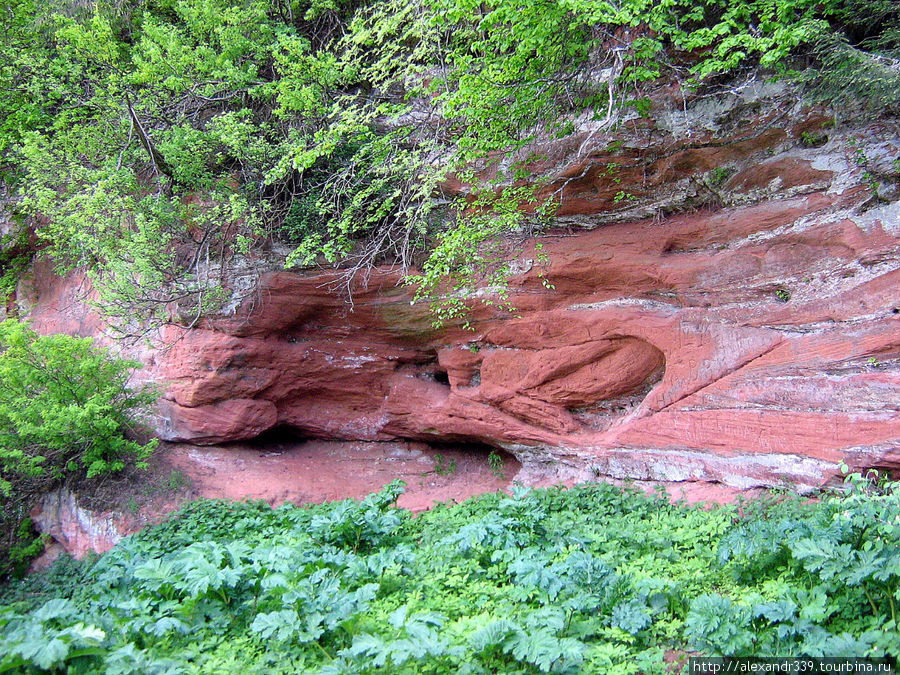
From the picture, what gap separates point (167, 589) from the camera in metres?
4.12

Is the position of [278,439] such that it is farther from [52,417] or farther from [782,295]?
[782,295]

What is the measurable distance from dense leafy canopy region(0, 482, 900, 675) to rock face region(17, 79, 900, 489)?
121 centimetres

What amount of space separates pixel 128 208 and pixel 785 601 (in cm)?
850

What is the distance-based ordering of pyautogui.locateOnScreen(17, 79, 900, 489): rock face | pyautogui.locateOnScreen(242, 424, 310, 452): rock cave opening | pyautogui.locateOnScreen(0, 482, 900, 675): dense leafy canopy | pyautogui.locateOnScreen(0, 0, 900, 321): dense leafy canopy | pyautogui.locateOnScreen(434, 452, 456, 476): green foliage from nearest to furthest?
Result: 1. pyautogui.locateOnScreen(0, 482, 900, 675): dense leafy canopy
2. pyautogui.locateOnScreen(17, 79, 900, 489): rock face
3. pyautogui.locateOnScreen(0, 0, 900, 321): dense leafy canopy
4. pyautogui.locateOnScreen(434, 452, 456, 476): green foliage
5. pyautogui.locateOnScreen(242, 424, 310, 452): rock cave opening

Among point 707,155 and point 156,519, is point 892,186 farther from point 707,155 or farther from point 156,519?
point 156,519

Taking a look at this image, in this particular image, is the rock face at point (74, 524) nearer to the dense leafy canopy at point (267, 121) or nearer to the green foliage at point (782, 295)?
the dense leafy canopy at point (267, 121)

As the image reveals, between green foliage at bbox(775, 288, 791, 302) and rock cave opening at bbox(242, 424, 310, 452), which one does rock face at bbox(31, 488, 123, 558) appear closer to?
rock cave opening at bbox(242, 424, 310, 452)

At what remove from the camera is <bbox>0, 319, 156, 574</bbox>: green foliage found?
724cm

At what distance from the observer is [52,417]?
7180 mm

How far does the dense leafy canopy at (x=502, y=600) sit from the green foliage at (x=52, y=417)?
3.10m

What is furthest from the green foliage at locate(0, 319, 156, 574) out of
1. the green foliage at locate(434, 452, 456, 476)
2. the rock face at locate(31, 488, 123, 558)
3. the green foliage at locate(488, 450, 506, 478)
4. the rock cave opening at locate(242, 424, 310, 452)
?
the green foliage at locate(488, 450, 506, 478)

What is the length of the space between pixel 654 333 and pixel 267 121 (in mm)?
6545

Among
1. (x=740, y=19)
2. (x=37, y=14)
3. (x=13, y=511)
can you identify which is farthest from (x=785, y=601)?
(x=37, y=14)

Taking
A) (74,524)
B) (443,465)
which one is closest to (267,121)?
(443,465)
